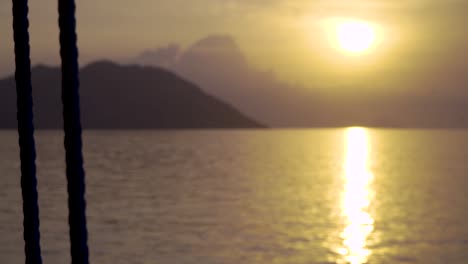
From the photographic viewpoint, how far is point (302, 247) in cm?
3259

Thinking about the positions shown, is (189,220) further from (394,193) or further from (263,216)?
(394,193)

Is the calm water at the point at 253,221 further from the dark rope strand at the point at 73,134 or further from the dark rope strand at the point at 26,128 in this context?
the dark rope strand at the point at 73,134

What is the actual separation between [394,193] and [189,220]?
30503 millimetres

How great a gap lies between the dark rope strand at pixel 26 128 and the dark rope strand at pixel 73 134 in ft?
1.76

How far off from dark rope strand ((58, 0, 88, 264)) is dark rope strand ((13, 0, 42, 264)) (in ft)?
1.76

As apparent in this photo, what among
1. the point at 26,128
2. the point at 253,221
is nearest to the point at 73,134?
the point at 26,128

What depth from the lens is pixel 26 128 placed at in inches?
119

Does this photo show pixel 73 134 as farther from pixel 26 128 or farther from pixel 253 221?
pixel 253 221

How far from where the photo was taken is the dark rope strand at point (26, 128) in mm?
3002

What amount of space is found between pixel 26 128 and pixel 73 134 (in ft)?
2.01

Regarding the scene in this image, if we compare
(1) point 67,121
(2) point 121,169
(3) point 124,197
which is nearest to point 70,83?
(1) point 67,121

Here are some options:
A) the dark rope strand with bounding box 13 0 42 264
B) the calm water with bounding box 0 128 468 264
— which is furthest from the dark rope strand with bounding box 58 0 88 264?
the calm water with bounding box 0 128 468 264

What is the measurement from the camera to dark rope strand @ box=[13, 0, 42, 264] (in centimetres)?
300

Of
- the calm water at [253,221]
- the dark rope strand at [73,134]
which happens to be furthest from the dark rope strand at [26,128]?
the calm water at [253,221]
